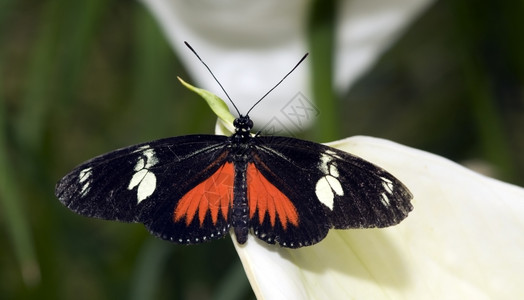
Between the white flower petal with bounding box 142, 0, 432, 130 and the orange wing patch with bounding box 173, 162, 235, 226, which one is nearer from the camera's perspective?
the orange wing patch with bounding box 173, 162, 235, 226

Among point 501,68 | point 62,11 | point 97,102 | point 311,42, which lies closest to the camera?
point 311,42

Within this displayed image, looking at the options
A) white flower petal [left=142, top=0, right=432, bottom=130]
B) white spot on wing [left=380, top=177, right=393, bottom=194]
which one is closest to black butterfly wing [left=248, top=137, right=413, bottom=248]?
white spot on wing [left=380, top=177, right=393, bottom=194]

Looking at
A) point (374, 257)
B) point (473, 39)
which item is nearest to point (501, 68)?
point (473, 39)

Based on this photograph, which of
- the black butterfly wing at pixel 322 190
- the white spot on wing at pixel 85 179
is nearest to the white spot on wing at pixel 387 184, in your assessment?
the black butterfly wing at pixel 322 190

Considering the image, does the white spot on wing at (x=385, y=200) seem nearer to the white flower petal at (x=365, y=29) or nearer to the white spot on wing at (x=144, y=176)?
the white spot on wing at (x=144, y=176)

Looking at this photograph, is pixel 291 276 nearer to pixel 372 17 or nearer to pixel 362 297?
pixel 362 297

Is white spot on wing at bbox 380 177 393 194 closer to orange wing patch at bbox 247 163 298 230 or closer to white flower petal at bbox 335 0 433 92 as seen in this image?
orange wing patch at bbox 247 163 298 230

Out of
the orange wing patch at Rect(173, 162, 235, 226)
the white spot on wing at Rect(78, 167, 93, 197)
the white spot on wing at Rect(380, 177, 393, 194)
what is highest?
the white spot on wing at Rect(78, 167, 93, 197)
